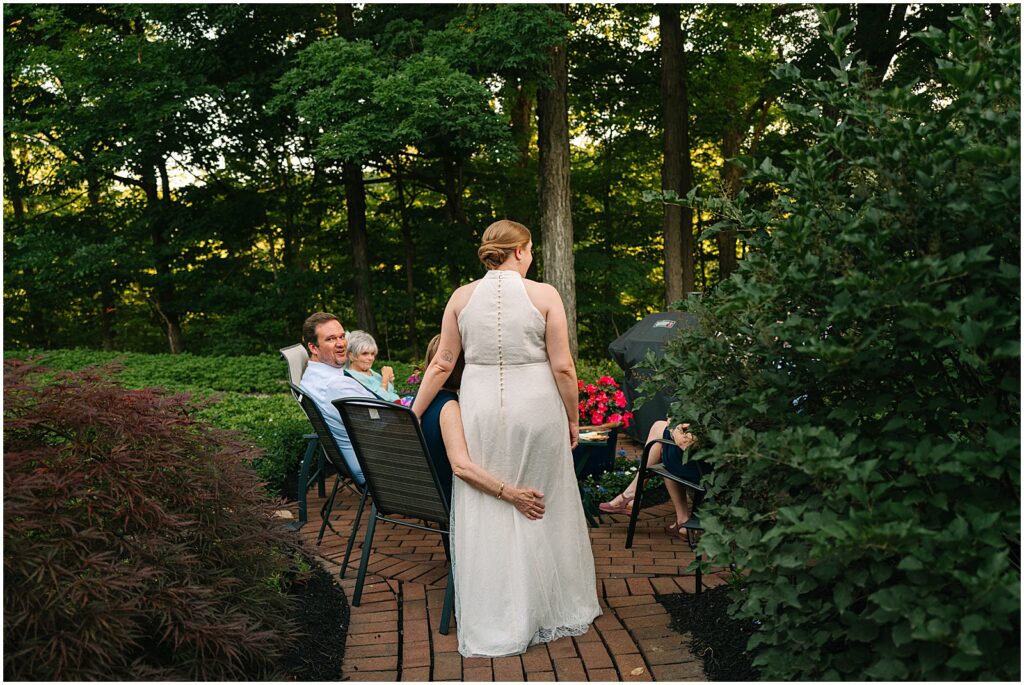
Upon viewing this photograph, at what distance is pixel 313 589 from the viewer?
4297 mm

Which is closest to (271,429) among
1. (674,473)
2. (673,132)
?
(674,473)

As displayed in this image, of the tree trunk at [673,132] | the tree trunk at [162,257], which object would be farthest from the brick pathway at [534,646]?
the tree trunk at [162,257]

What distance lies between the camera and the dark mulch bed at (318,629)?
134 inches

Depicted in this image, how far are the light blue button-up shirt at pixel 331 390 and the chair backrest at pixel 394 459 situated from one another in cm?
93

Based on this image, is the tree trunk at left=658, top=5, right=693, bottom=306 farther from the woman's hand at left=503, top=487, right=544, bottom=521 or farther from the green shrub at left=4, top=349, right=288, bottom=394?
the woman's hand at left=503, top=487, right=544, bottom=521

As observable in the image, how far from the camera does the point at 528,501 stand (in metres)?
3.74

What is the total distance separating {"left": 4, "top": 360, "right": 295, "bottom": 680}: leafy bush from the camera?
2545 millimetres

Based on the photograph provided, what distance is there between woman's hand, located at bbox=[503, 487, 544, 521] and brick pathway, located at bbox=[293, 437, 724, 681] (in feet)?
1.80

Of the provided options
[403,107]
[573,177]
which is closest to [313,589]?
[403,107]

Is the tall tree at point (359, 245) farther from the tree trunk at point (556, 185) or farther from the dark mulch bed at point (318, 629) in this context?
the dark mulch bed at point (318, 629)

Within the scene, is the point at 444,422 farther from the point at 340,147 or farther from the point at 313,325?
the point at 340,147

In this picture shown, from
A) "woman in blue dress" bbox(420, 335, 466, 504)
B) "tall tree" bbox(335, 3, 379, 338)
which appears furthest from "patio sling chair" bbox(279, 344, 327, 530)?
"tall tree" bbox(335, 3, 379, 338)

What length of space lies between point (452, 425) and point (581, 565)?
33.6 inches

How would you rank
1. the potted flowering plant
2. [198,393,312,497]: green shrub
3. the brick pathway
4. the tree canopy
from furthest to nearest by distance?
the tree canopy, the potted flowering plant, [198,393,312,497]: green shrub, the brick pathway
